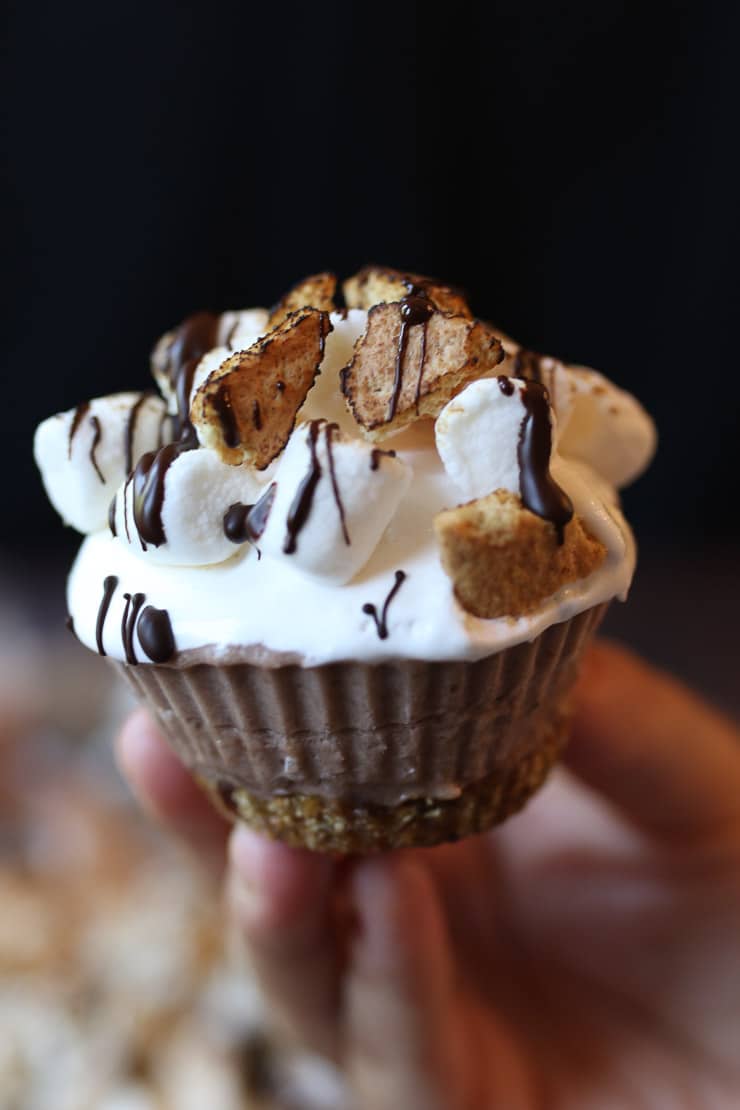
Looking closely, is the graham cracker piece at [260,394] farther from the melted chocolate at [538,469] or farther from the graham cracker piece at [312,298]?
the melted chocolate at [538,469]

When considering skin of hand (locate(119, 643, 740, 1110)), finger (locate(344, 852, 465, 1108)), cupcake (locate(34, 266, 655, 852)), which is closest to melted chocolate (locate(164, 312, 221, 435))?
cupcake (locate(34, 266, 655, 852))

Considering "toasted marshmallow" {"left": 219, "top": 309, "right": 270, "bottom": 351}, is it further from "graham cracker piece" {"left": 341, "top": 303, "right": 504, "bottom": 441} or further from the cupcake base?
the cupcake base

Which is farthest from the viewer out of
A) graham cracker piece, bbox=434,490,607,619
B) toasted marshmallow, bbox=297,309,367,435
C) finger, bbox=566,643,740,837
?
finger, bbox=566,643,740,837

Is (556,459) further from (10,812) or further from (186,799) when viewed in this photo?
(10,812)

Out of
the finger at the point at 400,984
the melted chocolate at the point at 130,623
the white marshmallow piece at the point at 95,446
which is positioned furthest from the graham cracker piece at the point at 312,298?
the finger at the point at 400,984

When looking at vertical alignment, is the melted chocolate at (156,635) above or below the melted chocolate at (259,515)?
below

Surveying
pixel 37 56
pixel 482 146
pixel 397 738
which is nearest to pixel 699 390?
pixel 482 146

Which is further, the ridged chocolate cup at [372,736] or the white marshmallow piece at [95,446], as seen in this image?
the white marshmallow piece at [95,446]
